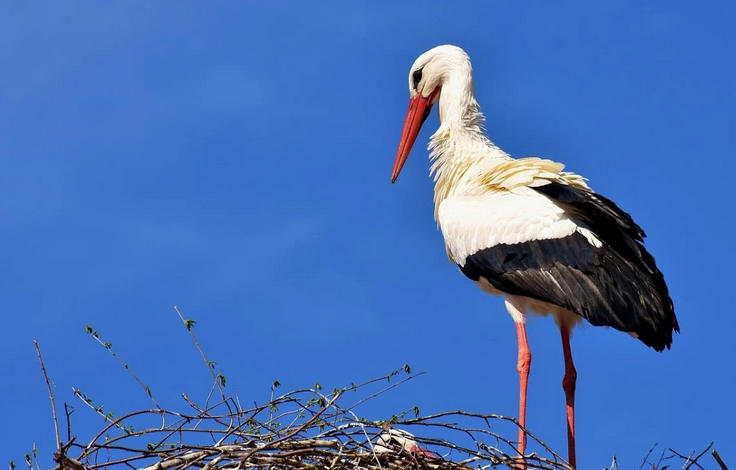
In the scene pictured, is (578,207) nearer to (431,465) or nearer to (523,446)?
(523,446)

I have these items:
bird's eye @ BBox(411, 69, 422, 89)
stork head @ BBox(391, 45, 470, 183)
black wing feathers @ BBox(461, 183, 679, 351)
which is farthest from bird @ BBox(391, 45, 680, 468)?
bird's eye @ BBox(411, 69, 422, 89)

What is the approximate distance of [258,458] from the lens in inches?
210

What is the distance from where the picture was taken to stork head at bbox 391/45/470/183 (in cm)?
816

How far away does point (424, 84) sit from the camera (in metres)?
8.29

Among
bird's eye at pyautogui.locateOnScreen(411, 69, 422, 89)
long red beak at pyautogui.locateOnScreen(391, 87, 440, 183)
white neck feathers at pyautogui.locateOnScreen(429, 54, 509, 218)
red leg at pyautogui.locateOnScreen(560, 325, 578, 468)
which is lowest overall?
red leg at pyautogui.locateOnScreen(560, 325, 578, 468)

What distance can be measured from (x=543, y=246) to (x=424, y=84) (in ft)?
5.59

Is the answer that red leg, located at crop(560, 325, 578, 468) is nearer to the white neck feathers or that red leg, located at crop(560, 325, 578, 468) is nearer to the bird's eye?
the white neck feathers

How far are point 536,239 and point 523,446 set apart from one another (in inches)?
42.7

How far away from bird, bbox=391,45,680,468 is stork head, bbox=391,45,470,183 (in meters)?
0.41

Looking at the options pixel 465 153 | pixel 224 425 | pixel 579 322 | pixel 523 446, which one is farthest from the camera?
pixel 465 153

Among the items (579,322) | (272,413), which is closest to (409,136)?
(579,322)

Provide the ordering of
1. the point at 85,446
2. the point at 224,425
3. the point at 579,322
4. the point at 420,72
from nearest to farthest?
the point at 85,446
the point at 224,425
the point at 579,322
the point at 420,72

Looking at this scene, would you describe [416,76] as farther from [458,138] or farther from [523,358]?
[523,358]

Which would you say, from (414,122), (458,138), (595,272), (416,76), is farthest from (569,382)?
(416,76)
